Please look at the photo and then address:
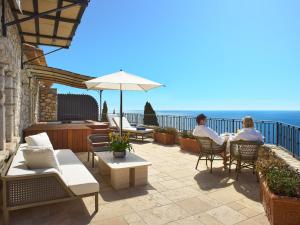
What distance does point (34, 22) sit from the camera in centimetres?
452

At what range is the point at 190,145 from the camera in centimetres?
673

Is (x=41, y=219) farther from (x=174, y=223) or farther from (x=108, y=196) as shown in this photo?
(x=174, y=223)

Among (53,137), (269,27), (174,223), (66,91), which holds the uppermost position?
(269,27)

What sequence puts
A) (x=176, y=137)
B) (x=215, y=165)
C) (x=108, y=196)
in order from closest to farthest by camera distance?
(x=108, y=196) < (x=215, y=165) < (x=176, y=137)

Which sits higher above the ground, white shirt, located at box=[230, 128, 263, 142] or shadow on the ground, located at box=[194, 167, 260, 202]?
white shirt, located at box=[230, 128, 263, 142]

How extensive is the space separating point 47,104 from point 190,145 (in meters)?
8.94

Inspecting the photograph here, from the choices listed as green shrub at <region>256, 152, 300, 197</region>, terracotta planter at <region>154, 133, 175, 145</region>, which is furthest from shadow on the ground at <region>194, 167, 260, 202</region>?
terracotta planter at <region>154, 133, 175, 145</region>

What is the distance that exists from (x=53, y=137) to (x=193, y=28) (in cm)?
921

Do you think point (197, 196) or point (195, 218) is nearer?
point (195, 218)

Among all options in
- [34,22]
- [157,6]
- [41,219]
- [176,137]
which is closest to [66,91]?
[157,6]

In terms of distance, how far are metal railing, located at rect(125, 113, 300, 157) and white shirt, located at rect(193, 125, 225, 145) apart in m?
1.40

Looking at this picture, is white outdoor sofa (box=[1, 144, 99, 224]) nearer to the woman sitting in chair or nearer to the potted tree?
the potted tree

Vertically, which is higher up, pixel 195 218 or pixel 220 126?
pixel 220 126

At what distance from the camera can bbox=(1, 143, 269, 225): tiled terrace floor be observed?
2701 mm
